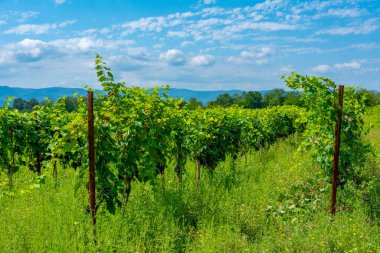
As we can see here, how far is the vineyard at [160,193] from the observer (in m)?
4.75

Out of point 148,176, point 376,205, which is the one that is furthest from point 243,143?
point 148,176

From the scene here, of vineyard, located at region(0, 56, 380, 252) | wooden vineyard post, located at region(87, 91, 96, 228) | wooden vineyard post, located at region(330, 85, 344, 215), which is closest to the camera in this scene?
wooden vineyard post, located at region(87, 91, 96, 228)

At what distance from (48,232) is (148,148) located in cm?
176

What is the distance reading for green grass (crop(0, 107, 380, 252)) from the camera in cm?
464

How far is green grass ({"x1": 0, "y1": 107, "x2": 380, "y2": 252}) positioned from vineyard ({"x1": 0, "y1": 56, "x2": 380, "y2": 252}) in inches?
0.8

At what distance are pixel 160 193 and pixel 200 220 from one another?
3.67ft

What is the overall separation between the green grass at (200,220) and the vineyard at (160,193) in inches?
0.8

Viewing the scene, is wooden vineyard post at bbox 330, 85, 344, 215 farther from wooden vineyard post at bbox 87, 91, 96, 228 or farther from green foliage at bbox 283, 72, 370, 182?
wooden vineyard post at bbox 87, 91, 96, 228

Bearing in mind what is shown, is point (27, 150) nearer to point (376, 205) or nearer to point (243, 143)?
point (243, 143)

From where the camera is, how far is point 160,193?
6.53 m

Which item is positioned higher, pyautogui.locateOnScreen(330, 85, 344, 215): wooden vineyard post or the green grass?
pyautogui.locateOnScreen(330, 85, 344, 215): wooden vineyard post

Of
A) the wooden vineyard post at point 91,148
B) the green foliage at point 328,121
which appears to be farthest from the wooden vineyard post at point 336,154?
the wooden vineyard post at point 91,148

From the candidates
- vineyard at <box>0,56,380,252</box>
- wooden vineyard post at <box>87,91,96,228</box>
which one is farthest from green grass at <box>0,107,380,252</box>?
wooden vineyard post at <box>87,91,96,228</box>

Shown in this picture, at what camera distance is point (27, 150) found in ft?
27.3
